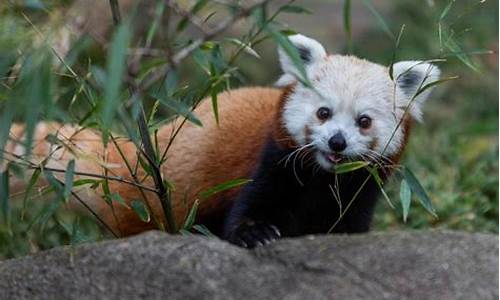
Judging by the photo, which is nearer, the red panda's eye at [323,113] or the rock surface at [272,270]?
the rock surface at [272,270]

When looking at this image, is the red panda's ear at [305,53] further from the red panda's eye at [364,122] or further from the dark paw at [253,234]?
the dark paw at [253,234]

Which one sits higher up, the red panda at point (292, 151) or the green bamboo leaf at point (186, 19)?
the green bamboo leaf at point (186, 19)

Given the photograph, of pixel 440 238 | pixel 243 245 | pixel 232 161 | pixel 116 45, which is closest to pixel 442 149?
pixel 232 161

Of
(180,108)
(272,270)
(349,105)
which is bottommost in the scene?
(272,270)

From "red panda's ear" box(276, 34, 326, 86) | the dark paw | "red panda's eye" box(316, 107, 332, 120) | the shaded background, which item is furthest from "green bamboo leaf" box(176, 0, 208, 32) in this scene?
"red panda's ear" box(276, 34, 326, 86)

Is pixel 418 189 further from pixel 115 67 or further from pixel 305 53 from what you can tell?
pixel 115 67

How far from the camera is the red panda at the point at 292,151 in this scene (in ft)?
11.4

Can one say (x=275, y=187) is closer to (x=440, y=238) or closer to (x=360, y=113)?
(x=360, y=113)

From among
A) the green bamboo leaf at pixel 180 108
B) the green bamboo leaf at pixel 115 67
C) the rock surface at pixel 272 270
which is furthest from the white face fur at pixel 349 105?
the green bamboo leaf at pixel 115 67

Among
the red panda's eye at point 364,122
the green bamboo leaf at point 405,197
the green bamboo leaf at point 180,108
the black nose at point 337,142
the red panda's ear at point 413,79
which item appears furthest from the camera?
the red panda's ear at point 413,79

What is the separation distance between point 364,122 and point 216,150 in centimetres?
77

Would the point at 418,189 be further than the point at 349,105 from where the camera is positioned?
No

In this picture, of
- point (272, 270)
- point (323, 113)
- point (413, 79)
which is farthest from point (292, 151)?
point (272, 270)

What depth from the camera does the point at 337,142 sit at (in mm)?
3369
